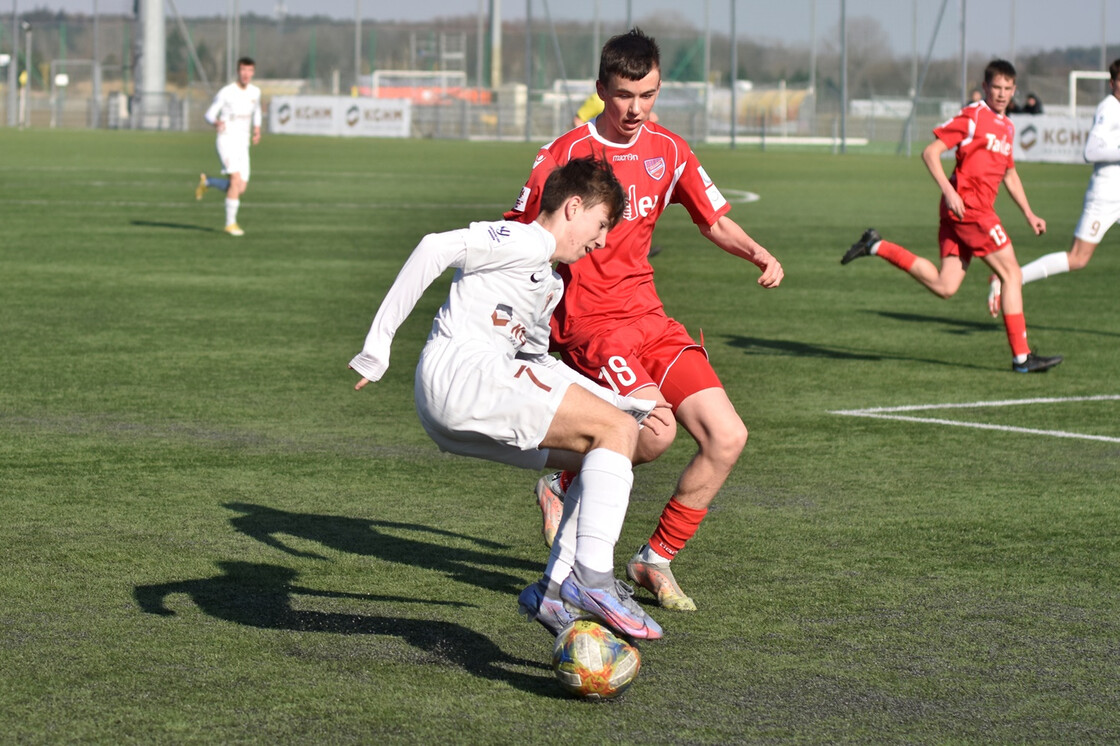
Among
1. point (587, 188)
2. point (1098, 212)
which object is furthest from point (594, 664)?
point (1098, 212)

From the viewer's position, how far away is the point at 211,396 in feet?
30.6

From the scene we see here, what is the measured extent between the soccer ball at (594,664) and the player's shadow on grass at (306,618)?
0.45 ft

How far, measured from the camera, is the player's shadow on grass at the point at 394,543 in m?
5.79

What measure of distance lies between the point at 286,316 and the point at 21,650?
8437 mm

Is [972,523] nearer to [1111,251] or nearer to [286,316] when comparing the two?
[286,316]

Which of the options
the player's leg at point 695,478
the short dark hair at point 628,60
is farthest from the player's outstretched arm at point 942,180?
the player's leg at point 695,478

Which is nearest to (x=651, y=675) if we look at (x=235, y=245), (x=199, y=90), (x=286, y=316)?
(x=286, y=316)

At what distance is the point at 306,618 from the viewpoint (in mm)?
5105

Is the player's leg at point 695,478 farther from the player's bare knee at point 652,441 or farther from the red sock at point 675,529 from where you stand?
the player's bare knee at point 652,441

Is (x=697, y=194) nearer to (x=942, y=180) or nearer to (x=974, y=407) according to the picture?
(x=974, y=407)

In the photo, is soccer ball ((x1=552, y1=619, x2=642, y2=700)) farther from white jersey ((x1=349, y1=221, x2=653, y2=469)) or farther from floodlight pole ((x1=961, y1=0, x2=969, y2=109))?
floodlight pole ((x1=961, y1=0, x2=969, y2=109))

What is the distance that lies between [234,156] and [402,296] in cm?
1699

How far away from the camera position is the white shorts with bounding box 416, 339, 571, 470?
4547 millimetres

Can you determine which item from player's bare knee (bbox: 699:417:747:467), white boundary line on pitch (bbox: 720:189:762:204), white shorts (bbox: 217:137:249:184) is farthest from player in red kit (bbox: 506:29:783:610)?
white boundary line on pitch (bbox: 720:189:762:204)
